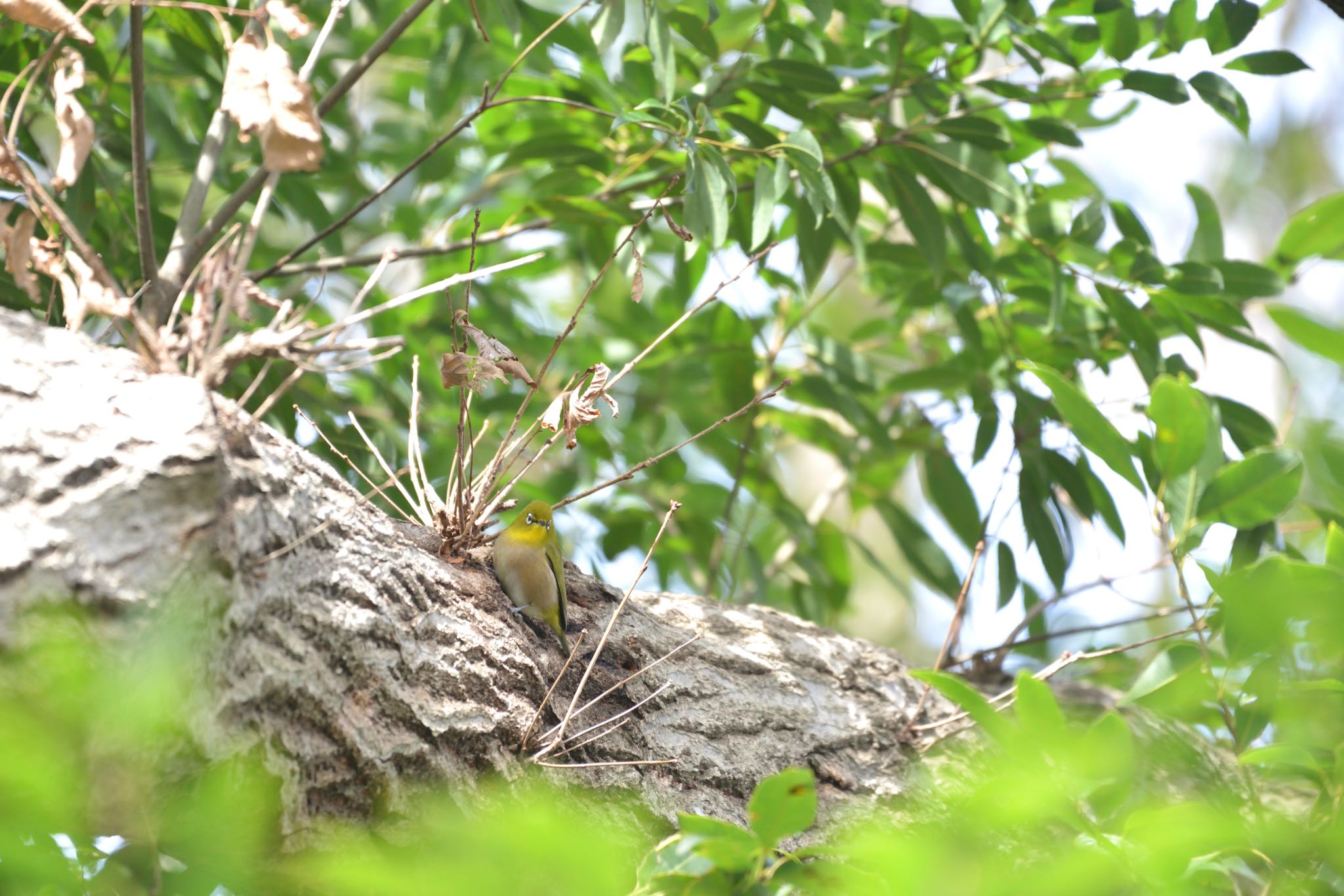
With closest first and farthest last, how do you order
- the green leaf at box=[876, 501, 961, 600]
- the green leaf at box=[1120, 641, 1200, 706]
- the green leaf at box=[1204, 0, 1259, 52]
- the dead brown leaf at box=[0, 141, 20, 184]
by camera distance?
the dead brown leaf at box=[0, 141, 20, 184] < the green leaf at box=[1120, 641, 1200, 706] < the green leaf at box=[1204, 0, 1259, 52] < the green leaf at box=[876, 501, 961, 600]

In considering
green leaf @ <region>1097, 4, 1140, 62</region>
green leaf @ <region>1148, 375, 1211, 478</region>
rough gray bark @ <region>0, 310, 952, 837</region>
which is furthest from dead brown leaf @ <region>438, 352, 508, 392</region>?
green leaf @ <region>1097, 4, 1140, 62</region>

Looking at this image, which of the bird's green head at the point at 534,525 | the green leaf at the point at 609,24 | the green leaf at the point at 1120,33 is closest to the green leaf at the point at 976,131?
the green leaf at the point at 1120,33

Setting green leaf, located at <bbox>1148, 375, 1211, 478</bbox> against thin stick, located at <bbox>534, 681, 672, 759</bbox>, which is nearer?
thin stick, located at <bbox>534, 681, 672, 759</bbox>

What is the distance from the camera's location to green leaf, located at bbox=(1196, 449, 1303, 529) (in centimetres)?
176

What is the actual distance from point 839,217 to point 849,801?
132 cm

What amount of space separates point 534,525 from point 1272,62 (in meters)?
2.10

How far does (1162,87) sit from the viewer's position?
2436 millimetres

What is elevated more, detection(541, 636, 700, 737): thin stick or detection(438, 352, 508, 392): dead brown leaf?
detection(438, 352, 508, 392): dead brown leaf

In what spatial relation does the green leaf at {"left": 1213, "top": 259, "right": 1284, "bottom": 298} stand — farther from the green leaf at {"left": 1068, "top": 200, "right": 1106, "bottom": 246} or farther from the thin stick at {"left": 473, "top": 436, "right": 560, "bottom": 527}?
the thin stick at {"left": 473, "top": 436, "right": 560, "bottom": 527}

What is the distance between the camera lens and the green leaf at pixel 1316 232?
264 cm

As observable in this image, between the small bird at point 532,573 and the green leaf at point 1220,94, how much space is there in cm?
193

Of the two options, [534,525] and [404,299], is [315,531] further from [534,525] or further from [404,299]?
[534,525]

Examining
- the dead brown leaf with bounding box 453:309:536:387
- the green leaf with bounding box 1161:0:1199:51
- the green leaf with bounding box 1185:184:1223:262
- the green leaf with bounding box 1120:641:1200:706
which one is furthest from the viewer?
the green leaf with bounding box 1185:184:1223:262

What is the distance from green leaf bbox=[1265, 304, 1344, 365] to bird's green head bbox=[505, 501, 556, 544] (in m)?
1.40
